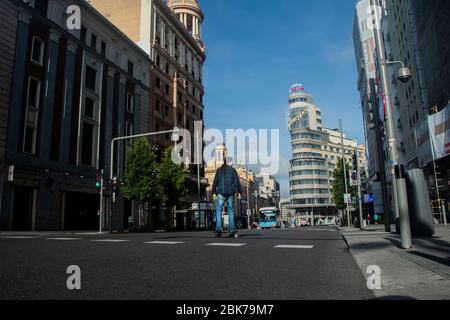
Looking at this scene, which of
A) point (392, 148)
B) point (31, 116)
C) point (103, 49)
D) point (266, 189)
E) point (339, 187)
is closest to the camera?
point (392, 148)

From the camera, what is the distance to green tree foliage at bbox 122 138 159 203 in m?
28.1

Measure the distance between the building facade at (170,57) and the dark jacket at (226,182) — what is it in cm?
3198

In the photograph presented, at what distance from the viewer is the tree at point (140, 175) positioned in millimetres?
28125

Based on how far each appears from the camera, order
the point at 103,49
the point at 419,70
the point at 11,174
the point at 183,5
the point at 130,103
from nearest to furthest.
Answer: the point at 11,174 < the point at 103,49 < the point at 419,70 < the point at 130,103 < the point at 183,5

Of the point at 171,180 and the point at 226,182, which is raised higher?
the point at 171,180

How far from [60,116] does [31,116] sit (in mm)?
2782

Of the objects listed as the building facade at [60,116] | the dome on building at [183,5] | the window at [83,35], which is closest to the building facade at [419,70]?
the building facade at [60,116]

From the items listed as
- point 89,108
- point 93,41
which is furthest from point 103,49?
point 89,108

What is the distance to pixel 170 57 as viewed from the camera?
47.4 meters

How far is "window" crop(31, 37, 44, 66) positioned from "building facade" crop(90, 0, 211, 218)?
16426mm

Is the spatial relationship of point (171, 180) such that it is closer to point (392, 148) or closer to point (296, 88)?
point (392, 148)

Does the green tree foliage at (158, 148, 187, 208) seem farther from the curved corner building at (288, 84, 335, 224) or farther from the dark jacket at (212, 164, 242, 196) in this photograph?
the curved corner building at (288, 84, 335, 224)

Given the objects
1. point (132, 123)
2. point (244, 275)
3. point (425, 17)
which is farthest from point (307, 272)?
point (132, 123)

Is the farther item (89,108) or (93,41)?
(93,41)
